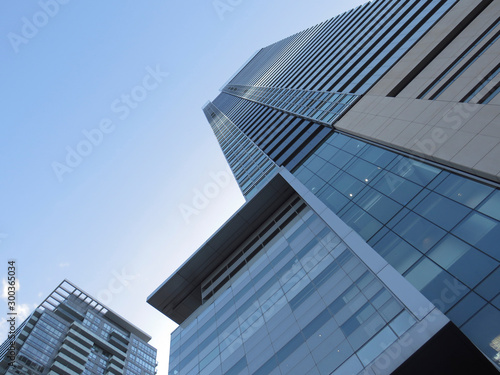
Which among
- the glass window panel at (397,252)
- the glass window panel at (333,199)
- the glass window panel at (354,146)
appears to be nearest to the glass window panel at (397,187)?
the glass window panel at (397,252)

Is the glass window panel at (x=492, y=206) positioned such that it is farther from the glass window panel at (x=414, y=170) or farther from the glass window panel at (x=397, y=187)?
the glass window panel at (x=397, y=187)

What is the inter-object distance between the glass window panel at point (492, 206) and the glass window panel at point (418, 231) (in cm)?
164

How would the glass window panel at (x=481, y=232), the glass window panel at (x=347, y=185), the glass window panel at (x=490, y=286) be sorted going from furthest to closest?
the glass window panel at (x=347, y=185) < the glass window panel at (x=481, y=232) < the glass window panel at (x=490, y=286)

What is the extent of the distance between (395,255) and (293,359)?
6363 millimetres

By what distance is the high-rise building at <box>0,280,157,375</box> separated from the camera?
6738 cm

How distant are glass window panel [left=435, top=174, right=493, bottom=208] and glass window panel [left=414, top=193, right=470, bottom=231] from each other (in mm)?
239

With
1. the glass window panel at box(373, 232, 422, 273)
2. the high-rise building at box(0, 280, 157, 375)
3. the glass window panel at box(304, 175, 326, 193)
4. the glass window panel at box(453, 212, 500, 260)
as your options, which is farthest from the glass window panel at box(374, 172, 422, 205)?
the high-rise building at box(0, 280, 157, 375)

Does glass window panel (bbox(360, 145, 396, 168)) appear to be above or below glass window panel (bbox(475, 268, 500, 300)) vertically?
above

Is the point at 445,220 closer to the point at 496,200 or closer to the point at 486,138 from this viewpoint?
the point at 496,200

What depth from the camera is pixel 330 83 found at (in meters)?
39.9

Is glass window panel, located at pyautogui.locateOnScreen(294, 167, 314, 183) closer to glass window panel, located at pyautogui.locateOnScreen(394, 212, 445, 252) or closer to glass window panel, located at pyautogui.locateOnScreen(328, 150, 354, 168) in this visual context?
glass window panel, located at pyautogui.locateOnScreen(328, 150, 354, 168)

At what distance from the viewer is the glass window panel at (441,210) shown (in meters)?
15.5

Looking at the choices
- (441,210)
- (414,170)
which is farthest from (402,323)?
(414,170)

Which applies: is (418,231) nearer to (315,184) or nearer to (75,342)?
(315,184)
